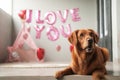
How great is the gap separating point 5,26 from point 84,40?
3029 millimetres

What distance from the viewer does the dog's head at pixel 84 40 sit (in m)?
1.91

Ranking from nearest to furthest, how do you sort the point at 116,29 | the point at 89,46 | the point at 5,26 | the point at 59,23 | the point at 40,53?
the point at 89,46 < the point at 116,29 < the point at 40,53 < the point at 5,26 < the point at 59,23

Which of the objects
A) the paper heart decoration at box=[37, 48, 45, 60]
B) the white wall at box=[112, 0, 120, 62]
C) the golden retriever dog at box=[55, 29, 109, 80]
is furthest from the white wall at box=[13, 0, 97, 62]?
the golden retriever dog at box=[55, 29, 109, 80]

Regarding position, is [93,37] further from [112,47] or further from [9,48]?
[9,48]

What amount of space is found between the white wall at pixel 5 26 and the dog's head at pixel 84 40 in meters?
2.74

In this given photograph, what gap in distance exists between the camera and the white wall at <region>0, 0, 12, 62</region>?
4.57 meters

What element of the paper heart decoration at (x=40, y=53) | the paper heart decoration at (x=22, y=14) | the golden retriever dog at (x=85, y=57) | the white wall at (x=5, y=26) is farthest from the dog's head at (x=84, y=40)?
the paper heart decoration at (x=22, y=14)

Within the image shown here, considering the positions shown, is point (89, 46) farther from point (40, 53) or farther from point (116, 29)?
point (40, 53)

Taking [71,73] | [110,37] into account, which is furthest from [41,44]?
[71,73]

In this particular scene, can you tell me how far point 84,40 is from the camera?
194 centimetres

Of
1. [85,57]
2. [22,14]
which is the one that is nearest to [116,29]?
[85,57]

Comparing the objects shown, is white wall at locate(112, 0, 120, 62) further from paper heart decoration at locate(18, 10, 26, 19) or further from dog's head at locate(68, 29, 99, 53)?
paper heart decoration at locate(18, 10, 26, 19)

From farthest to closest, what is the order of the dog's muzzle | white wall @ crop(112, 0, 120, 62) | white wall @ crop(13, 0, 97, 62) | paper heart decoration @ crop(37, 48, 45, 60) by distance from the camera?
white wall @ crop(13, 0, 97, 62), paper heart decoration @ crop(37, 48, 45, 60), white wall @ crop(112, 0, 120, 62), the dog's muzzle

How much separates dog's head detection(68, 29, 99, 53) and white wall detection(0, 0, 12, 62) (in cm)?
274
